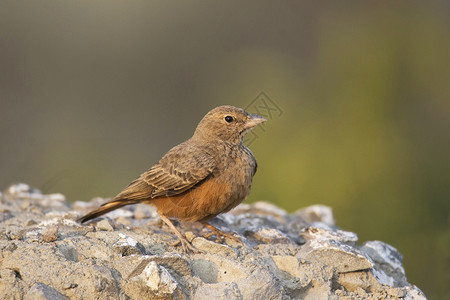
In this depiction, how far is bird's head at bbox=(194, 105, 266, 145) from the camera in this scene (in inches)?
253

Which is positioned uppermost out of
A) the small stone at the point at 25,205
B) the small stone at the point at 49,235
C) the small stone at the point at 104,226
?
the small stone at the point at 25,205

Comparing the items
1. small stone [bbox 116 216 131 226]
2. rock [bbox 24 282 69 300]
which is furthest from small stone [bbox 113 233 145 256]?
small stone [bbox 116 216 131 226]

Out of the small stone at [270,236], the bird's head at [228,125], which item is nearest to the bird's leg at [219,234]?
the small stone at [270,236]

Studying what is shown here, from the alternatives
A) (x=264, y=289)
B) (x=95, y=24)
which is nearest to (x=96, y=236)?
(x=264, y=289)

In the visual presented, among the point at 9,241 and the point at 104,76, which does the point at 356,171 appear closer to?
the point at 9,241

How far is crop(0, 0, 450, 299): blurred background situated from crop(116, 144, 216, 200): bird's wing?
1.35 meters

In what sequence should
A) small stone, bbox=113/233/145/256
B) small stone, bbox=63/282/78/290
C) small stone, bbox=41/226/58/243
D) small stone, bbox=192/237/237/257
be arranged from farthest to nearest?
small stone, bbox=192/237/237/257 < small stone, bbox=41/226/58/243 < small stone, bbox=113/233/145/256 < small stone, bbox=63/282/78/290

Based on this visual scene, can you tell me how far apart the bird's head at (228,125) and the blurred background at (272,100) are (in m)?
0.70

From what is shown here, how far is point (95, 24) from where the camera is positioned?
1680 cm

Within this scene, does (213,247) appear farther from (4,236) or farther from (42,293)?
(4,236)

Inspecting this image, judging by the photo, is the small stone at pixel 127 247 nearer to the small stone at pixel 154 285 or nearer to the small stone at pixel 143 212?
the small stone at pixel 154 285

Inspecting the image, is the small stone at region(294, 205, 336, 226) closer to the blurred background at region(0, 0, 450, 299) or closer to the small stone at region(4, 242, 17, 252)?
the blurred background at region(0, 0, 450, 299)

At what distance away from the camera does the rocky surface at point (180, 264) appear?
14.2 feet

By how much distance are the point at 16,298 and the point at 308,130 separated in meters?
7.23
